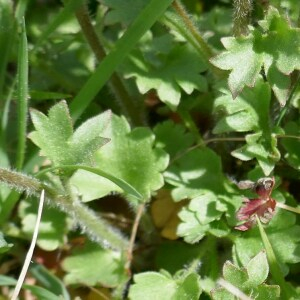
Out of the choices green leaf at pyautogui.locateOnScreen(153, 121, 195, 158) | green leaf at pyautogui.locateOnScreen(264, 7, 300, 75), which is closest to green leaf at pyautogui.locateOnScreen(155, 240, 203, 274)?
green leaf at pyautogui.locateOnScreen(153, 121, 195, 158)

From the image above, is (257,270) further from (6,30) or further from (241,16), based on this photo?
(6,30)

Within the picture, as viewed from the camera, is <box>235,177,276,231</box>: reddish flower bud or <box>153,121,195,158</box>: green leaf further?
<box>153,121,195,158</box>: green leaf

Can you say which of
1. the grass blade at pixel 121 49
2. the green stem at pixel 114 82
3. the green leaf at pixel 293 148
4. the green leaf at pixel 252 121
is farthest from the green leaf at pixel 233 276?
the green stem at pixel 114 82

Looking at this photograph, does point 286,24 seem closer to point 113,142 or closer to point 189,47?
point 189,47

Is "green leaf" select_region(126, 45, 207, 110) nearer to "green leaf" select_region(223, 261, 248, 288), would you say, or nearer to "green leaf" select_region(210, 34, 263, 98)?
"green leaf" select_region(210, 34, 263, 98)

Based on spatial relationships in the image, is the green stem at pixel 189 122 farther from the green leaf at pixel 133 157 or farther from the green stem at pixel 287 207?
the green stem at pixel 287 207

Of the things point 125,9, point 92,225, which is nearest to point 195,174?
point 92,225

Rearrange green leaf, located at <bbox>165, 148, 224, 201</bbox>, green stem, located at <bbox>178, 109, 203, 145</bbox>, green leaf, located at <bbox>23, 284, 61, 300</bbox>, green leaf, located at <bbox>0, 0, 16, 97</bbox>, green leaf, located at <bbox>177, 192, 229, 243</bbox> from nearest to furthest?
green leaf, located at <bbox>23, 284, 61, 300</bbox> < green leaf, located at <bbox>177, 192, 229, 243</bbox> < green leaf, located at <bbox>165, 148, 224, 201</bbox> < green leaf, located at <bbox>0, 0, 16, 97</bbox> < green stem, located at <bbox>178, 109, 203, 145</bbox>
